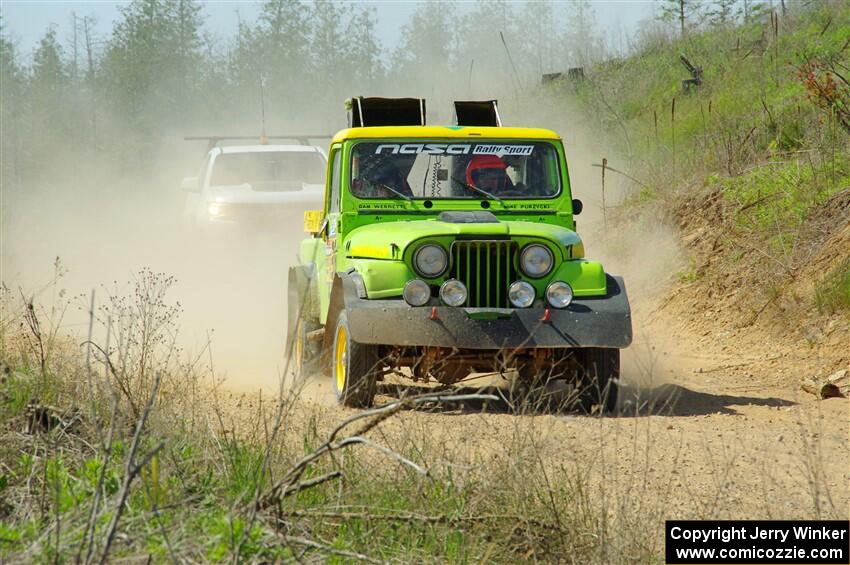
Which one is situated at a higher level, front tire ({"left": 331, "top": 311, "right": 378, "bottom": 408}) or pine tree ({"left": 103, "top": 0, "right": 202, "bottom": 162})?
pine tree ({"left": 103, "top": 0, "right": 202, "bottom": 162})

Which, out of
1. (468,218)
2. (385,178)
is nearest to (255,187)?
(385,178)

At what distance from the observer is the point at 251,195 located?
1468 cm

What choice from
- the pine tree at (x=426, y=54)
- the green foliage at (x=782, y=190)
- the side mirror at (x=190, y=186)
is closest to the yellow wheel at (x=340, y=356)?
the green foliage at (x=782, y=190)

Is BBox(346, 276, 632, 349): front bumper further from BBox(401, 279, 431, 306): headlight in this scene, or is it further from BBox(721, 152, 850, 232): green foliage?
BBox(721, 152, 850, 232): green foliage

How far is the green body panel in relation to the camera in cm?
803

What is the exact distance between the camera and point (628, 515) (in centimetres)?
517

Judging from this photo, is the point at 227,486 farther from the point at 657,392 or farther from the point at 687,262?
the point at 687,262

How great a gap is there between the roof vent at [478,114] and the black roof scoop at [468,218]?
51.0 inches

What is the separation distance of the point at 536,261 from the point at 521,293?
0.88ft

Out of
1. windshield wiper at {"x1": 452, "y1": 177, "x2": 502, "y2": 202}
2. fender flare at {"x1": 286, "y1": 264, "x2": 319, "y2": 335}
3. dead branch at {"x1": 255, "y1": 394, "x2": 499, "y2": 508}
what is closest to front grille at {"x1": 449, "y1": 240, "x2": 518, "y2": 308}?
windshield wiper at {"x1": 452, "y1": 177, "x2": 502, "y2": 202}

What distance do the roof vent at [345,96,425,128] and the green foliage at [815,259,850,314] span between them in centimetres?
384

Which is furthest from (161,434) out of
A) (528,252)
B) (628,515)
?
(528,252)

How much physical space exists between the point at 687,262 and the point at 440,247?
6.28 metres

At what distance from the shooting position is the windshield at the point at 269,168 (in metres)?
15.3
